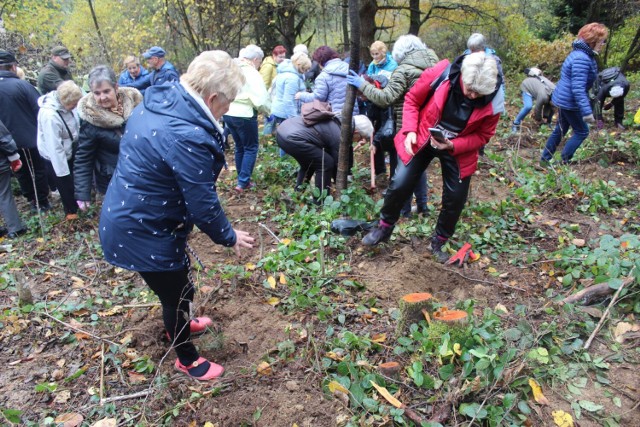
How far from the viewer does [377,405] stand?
7.39 ft

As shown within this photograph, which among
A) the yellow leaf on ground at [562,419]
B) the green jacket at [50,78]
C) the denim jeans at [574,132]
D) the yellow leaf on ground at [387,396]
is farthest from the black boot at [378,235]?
the green jacket at [50,78]

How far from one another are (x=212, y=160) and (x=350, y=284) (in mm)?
1739

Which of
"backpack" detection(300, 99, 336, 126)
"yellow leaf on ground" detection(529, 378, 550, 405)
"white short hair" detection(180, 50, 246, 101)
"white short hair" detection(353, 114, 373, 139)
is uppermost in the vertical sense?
"white short hair" detection(180, 50, 246, 101)

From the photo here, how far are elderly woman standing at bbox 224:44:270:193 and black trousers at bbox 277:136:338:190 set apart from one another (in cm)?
82

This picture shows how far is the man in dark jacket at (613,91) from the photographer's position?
779cm

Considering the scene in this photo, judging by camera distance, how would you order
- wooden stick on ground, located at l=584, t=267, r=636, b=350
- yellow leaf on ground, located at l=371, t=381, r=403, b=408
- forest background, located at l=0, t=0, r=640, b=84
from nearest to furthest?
yellow leaf on ground, located at l=371, t=381, r=403, b=408
wooden stick on ground, located at l=584, t=267, r=636, b=350
forest background, located at l=0, t=0, r=640, b=84

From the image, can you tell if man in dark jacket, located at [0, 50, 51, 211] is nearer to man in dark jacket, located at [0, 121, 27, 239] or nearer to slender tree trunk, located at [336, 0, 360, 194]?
man in dark jacket, located at [0, 121, 27, 239]

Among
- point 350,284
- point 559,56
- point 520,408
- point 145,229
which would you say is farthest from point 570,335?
point 559,56

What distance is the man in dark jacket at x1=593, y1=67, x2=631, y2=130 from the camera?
25.6ft

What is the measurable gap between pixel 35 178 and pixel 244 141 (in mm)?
2830

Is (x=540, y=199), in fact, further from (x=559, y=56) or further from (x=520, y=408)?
(x=559, y=56)

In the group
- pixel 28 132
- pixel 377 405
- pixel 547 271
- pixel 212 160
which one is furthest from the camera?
pixel 28 132

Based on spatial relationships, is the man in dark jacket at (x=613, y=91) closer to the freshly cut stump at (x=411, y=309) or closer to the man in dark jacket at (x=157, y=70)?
the freshly cut stump at (x=411, y=309)

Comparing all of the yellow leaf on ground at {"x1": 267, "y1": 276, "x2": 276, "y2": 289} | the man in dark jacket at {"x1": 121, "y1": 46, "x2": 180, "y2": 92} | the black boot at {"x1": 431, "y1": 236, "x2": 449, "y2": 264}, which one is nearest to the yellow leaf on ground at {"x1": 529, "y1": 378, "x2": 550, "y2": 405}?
the black boot at {"x1": 431, "y1": 236, "x2": 449, "y2": 264}
